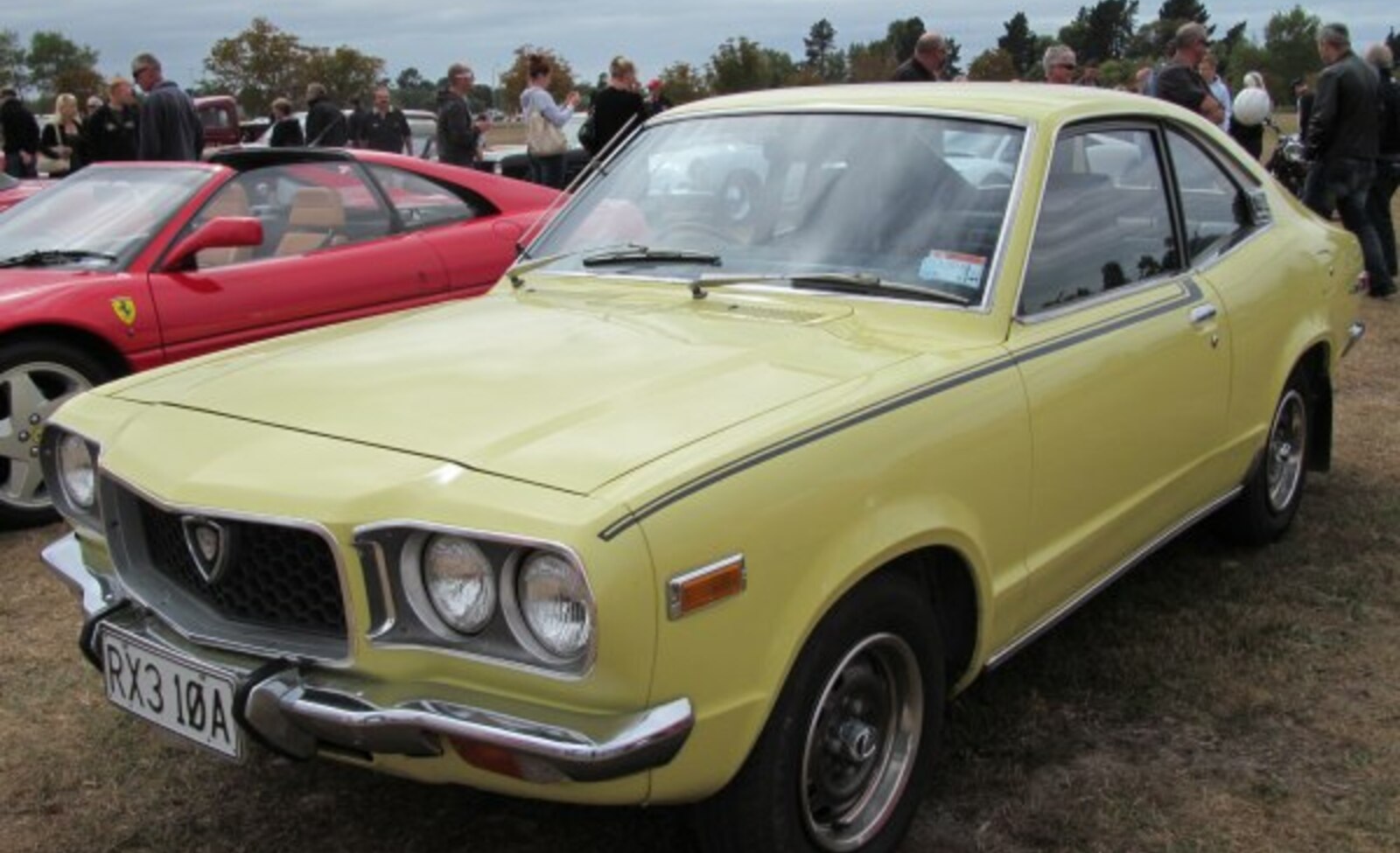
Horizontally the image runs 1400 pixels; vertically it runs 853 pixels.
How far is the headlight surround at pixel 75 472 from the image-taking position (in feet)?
9.61

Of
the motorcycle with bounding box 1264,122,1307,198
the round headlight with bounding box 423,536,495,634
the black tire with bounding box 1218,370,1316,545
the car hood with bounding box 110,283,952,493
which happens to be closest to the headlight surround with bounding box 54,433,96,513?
the car hood with bounding box 110,283,952,493

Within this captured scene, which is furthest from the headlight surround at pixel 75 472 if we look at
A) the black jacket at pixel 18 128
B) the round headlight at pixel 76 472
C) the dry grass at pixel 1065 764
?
the black jacket at pixel 18 128

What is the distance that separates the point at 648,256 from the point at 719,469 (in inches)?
56.0

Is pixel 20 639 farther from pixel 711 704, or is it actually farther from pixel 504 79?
pixel 504 79

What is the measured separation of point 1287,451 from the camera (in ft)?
15.2

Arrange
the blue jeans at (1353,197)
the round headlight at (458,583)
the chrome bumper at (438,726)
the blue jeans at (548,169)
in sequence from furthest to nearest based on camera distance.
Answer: the blue jeans at (548,169)
the blue jeans at (1353,197)
the round headlight at (458,583)
the chrome bumper at (438,726)

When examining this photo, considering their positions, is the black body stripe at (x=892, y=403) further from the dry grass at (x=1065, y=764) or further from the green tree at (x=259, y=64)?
the green tree at (x=259, y=64)

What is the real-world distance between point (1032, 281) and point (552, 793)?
5.75 feet

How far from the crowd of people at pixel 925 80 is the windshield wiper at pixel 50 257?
305 centimetres

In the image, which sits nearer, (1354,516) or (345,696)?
(345,696)

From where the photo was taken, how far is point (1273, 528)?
4.52m

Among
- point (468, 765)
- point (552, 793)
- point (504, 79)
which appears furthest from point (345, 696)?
point (504, 79)

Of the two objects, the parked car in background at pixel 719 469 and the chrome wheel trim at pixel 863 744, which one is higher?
the parked car in background at pixel 719 469

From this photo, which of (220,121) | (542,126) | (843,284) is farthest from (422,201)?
(220,121)
